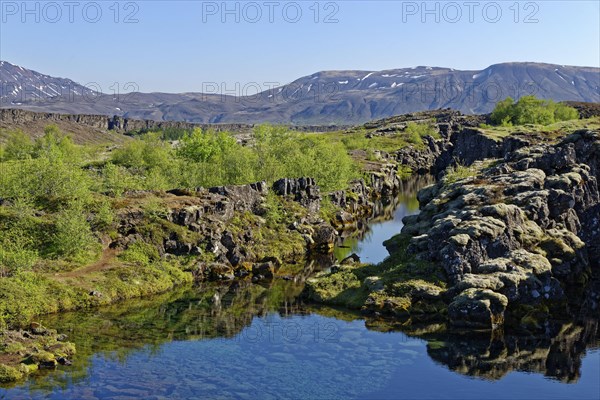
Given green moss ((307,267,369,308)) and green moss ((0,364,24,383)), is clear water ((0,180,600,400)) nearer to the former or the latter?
green moss ((0,364,24,383))

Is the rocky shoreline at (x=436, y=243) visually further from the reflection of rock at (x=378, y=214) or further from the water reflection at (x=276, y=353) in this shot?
the reflection of rock at (x=378, y=214)

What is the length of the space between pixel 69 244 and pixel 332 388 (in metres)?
42.5

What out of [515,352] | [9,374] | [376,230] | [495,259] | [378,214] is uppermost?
[495,259]

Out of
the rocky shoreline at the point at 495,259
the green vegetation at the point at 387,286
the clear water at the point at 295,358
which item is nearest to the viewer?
the clear water at the point at 295,358

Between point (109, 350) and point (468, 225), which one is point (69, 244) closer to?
point (109, 350)

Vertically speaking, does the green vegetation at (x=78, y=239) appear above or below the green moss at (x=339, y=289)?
above

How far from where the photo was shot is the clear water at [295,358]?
44.1 metres

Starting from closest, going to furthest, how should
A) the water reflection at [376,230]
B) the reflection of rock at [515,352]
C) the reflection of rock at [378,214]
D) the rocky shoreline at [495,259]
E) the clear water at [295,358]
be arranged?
1. the clear water at [295,358]
2. the reflection of rock at [515,352]
3. the rocky shoreline at [495,259]
4. the water reflection at [376,230]
5. the reflection of rock at [378,214]

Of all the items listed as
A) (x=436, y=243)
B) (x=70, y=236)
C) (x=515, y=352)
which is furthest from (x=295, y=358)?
(x=70, y=236)

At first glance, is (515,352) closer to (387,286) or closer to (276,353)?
(387,286)

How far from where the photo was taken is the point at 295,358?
51344 mm

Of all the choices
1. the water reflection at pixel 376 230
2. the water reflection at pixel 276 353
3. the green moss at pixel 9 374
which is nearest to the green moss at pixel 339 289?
the water reflection at pixel 276 353

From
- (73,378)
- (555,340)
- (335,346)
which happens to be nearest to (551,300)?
(555,340)

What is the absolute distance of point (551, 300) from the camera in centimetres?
6425
